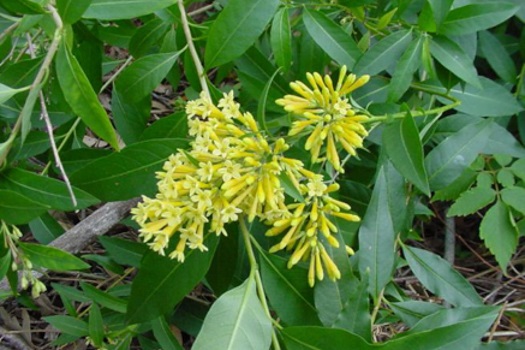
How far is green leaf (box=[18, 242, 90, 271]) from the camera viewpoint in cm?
116

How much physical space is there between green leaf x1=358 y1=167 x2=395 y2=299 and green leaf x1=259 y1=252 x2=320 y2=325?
129 millimetres

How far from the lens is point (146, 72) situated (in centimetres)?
143

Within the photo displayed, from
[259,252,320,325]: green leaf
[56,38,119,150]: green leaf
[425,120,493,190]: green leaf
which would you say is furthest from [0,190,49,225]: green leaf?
[425,120,493,190]: green leaf

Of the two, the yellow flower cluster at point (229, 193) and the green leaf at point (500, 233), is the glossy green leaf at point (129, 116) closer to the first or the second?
the yellow flower cluster at point (229, 193)

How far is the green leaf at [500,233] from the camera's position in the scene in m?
1.56

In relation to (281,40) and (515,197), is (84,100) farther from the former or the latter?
(515,197)

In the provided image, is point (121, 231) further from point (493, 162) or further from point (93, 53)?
point (493, 162)

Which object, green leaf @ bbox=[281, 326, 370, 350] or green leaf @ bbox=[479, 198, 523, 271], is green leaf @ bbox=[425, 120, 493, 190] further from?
green leaf @ bbox=[281, 326, 370, 350]

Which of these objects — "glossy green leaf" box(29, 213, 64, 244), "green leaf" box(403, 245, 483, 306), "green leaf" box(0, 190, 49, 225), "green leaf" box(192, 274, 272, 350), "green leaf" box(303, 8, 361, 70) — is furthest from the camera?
"glossy green leaf" box(29, 213, 64, 244)

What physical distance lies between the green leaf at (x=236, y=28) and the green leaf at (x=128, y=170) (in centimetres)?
23

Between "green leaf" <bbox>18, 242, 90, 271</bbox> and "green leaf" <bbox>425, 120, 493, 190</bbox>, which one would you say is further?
"green leaf" <bbox>425, 120, 493, 190</bbox>

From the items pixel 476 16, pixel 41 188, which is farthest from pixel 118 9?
pixel 476 16

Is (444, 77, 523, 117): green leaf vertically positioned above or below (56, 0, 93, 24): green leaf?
below

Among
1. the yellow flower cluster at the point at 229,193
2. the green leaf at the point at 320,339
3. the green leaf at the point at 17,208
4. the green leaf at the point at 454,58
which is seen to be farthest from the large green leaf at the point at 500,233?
the green leaf at the point at 17,208
